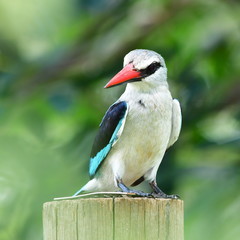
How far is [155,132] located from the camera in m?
4.69

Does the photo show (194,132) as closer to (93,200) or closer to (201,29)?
(201,29)

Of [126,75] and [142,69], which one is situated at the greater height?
[142,69]

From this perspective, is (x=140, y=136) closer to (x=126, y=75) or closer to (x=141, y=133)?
(x=141, y=133)

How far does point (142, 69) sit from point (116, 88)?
2107 mm

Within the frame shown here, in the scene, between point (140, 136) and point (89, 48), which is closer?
point (140, 136)

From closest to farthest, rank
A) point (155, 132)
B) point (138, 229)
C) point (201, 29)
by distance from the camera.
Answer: point (138, 229), point (155, 132), point (201, 29)

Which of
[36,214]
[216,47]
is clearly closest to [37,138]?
[36,214]

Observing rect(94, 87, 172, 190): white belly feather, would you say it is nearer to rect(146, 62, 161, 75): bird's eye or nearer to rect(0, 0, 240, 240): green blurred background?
rect(146, 62, 161, 75): bird's eye

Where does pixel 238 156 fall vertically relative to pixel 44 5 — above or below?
below

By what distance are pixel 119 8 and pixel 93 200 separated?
3.22m

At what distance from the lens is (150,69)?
468cm

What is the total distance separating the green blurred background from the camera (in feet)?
19.7

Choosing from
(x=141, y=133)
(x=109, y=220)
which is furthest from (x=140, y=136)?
(x=109, y=220)

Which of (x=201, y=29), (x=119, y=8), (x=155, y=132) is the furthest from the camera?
(x=201, y=29)
